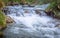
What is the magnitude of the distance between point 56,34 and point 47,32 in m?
0.60

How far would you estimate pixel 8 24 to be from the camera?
476 inches

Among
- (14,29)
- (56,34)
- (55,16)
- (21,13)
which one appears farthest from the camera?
(21,13)

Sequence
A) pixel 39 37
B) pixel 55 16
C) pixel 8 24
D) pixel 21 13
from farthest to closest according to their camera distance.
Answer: pixel 21 13 < pixel 55 16 < pixel 8 24 < pixel 39 37

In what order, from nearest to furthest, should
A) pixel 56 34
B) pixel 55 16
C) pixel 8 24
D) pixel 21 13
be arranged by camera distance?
pixel 56 34
pixel 8 24
pixel 55 16
pixel 21 13

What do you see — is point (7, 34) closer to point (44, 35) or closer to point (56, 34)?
point (44, 35)

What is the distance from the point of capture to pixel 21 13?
16516 mm

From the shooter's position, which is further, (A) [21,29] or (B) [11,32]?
(A) [21,29]

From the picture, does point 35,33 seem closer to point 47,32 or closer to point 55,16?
point 47,32

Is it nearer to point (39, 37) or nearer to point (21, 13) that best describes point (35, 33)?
point (39, 37)

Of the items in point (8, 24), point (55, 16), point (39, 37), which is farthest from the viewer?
point (55, 16)

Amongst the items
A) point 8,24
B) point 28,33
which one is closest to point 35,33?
point 28,33

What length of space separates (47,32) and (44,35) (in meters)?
0.66

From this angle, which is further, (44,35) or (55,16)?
(55,16)

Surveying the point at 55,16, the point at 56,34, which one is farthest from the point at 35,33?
the point at 55,16
